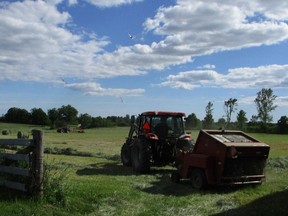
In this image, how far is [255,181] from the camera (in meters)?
13.2

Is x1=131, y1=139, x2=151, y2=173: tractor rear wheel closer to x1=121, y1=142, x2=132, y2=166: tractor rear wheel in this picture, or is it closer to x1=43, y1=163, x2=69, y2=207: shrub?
x1=121, y1=142, x2=132, y2=166: tractor rear wheel

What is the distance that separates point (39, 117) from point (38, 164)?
355 ft

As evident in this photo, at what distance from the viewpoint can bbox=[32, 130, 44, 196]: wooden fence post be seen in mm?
9859

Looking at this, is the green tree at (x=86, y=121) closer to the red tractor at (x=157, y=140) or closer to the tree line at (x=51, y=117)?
the tree line at (x=51, y=117)

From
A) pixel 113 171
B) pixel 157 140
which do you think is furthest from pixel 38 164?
pixel 157 140

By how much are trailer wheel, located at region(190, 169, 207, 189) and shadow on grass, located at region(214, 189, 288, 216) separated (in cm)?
207

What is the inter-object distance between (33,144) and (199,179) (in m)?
5.13

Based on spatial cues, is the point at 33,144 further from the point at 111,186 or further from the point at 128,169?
the point at 128,169

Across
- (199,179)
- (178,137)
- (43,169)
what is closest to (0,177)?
(43,169)

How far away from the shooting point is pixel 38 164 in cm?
997

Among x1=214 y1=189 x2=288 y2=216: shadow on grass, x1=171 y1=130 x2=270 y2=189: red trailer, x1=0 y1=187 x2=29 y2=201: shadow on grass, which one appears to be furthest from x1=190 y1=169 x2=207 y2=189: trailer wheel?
x1=0 y1=187 x2=29 y2=201: shadow on grass

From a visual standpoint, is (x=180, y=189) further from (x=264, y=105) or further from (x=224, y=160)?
(x=264, y=105)

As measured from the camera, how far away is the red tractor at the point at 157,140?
1689 cm

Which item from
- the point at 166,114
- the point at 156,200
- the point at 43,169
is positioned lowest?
the point at 156,200
